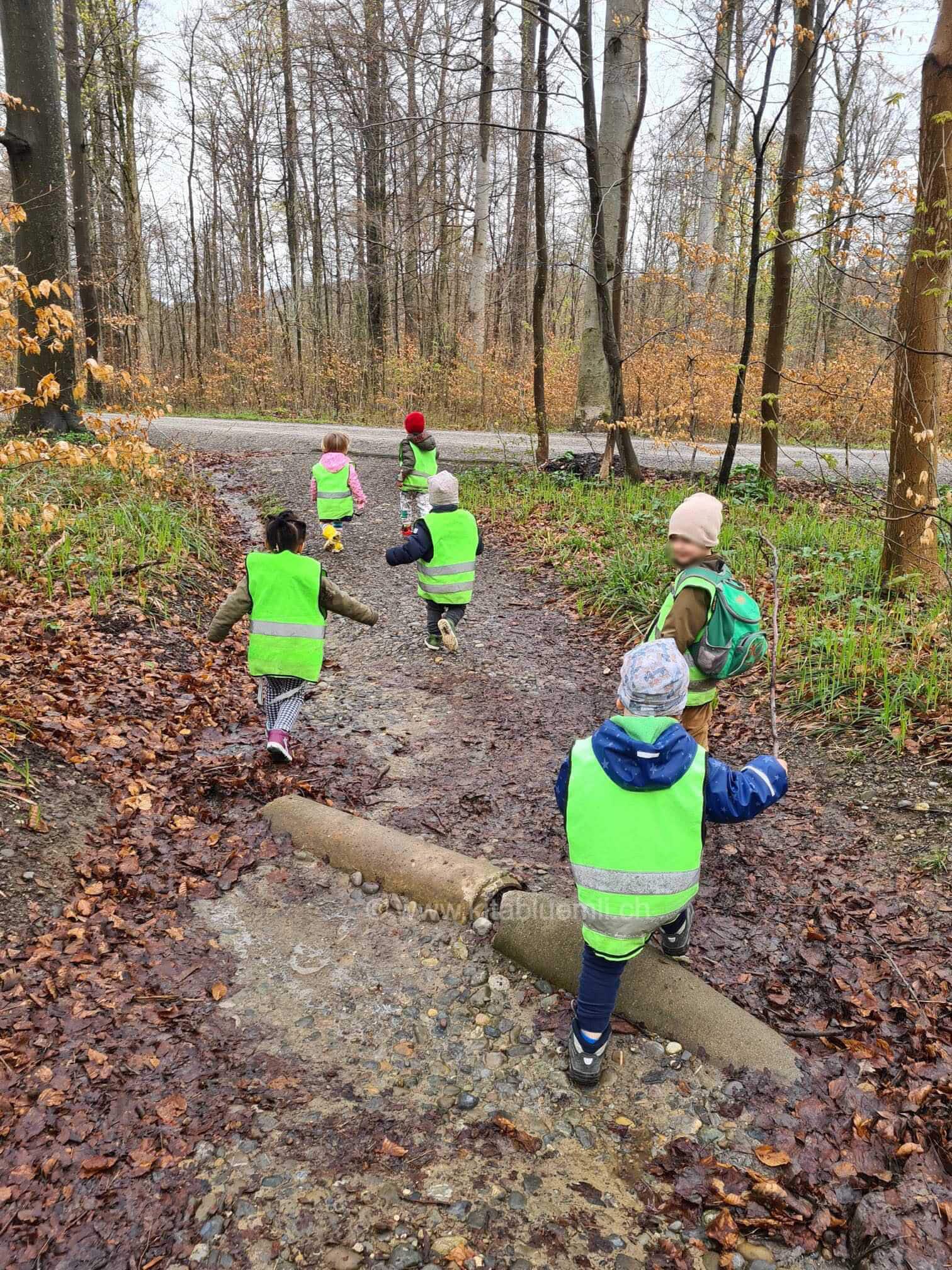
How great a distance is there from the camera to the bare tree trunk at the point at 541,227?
34.9 ft

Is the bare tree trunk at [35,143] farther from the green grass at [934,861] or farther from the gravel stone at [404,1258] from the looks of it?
the green grass at [934,861]

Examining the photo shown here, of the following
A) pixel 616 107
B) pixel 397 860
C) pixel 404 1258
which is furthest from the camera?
pixel 616 107

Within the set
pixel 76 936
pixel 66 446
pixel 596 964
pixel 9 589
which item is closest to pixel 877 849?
pixel 596 964

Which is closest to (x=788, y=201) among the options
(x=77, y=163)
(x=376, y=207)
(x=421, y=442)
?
(x=421, y=442)

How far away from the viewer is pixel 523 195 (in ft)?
71.4

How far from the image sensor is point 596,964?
2877 millimetres

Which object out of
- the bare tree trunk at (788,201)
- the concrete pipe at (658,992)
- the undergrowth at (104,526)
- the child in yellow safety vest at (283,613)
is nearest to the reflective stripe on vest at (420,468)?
the undergrowth at (104,526)

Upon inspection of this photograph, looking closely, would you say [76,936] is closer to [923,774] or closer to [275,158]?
[923,774]

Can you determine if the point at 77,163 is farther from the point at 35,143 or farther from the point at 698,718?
the point at 698,718

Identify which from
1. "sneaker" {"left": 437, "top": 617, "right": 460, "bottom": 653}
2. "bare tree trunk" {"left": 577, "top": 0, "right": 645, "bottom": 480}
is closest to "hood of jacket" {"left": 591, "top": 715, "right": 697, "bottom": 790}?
"sneaker" {"left": 437, "top": 617, "right": 460, "bottom": 653}

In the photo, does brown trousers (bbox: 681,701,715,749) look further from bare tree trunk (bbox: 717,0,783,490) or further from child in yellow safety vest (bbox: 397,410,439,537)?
bare tree trunk (bbox: 717,0,783,490)

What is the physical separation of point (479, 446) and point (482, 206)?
254 inches

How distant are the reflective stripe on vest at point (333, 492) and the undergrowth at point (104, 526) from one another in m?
1.37

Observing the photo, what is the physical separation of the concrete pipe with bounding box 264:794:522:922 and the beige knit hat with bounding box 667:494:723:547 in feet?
6.31
